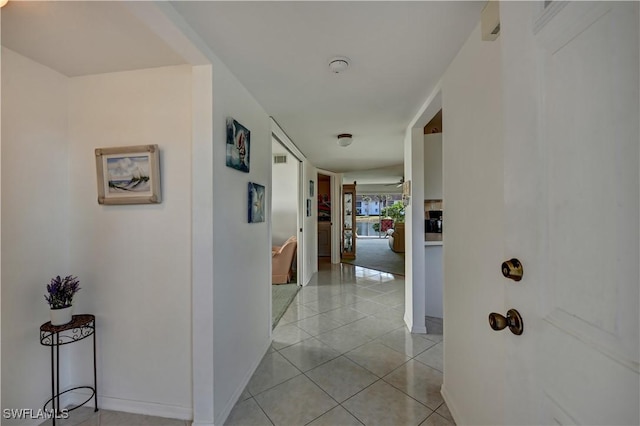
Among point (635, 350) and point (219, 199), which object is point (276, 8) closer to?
point (219, 199)

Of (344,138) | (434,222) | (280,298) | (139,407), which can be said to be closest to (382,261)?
(280,298)

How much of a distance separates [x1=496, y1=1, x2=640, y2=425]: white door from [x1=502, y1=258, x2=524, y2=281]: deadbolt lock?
0.02 meters

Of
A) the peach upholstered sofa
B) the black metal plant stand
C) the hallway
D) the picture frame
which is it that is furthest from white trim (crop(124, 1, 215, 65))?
the peach upholstered sofa

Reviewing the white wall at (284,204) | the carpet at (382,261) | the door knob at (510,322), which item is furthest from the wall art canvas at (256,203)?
the carpet at (382,261)

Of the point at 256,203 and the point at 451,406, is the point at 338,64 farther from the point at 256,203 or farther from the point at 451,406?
the point at 451,406

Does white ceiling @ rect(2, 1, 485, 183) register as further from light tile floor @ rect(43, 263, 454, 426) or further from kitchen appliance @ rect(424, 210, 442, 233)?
light tile floor @ rect(43, 263, 454, 426)

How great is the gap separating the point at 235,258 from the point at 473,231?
4.83 feet

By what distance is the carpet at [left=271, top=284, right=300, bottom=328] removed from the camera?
3.17m

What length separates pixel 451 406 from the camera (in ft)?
5.36

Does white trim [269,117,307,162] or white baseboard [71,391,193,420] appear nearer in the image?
white baseboard [71,391,193,420]

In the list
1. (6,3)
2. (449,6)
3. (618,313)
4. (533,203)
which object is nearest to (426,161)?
(449,6)

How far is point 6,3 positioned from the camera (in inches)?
43.0

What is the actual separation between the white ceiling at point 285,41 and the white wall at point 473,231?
0.22m

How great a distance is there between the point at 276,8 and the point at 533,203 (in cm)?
123
